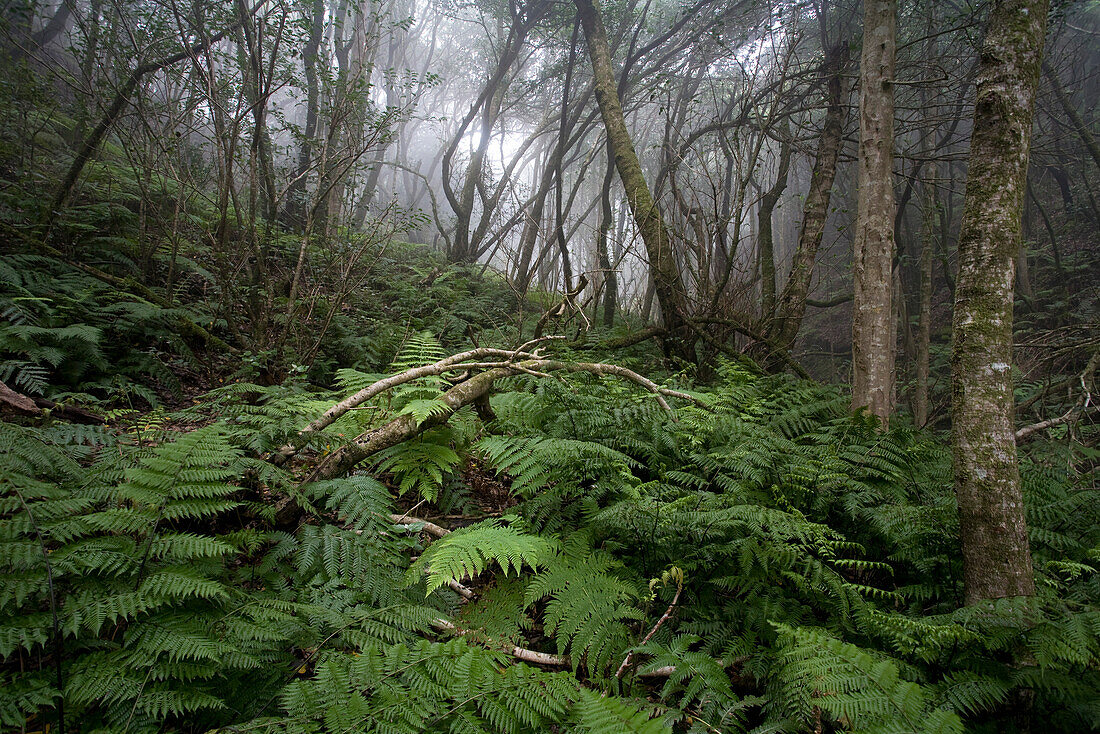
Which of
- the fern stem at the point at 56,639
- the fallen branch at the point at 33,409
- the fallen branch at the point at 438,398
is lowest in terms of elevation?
the fern stem at the point at 56,639

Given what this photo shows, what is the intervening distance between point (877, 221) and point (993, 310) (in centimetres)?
299

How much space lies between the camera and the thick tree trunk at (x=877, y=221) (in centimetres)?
445

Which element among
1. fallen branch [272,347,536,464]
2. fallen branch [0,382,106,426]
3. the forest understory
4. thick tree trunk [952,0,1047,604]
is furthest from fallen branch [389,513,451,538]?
thick tree trunk [952,0,1047,604]

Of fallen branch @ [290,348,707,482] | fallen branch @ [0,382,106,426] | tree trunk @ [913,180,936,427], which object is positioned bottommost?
fallen branch @ [0,382,106,426]

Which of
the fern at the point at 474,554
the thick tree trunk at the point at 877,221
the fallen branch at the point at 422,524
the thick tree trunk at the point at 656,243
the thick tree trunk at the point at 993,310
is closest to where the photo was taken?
the fern at the point at 474,554

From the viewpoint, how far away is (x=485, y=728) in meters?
1.37

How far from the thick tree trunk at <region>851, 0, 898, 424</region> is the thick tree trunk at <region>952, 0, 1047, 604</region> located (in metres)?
2.53

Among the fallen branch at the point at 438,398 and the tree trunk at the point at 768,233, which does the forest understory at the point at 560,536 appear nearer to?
the fallen branch at the point at 438,398

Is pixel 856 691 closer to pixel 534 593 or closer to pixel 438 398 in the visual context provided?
pixel 534 593

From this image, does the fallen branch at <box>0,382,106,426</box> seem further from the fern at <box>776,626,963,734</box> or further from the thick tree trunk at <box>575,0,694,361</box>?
the thick tree trunk at <box>575,0,694,361</box>

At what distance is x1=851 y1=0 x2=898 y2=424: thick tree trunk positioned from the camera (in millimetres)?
4445

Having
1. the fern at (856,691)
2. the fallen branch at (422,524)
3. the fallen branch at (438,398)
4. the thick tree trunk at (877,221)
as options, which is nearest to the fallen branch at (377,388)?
the fallen branch at (438,398)

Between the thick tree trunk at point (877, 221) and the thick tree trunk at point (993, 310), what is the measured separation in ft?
8.31

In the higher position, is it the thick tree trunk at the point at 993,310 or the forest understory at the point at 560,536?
the thick tree trunk at the point at 993,310
